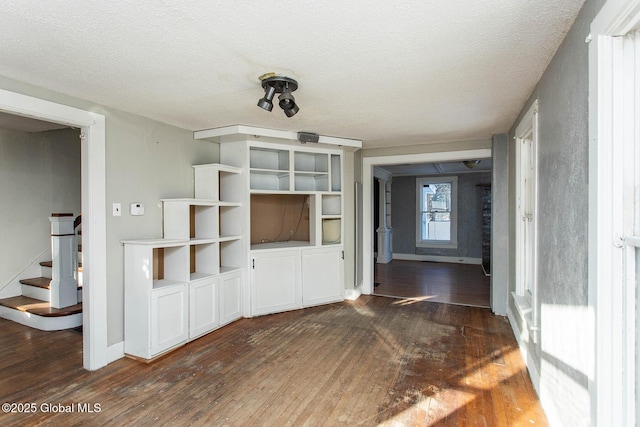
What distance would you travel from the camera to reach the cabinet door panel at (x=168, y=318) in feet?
9.59

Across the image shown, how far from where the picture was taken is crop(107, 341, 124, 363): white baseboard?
289 cm

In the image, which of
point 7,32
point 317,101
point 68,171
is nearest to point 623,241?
point 317,101

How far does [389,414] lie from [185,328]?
2.06 metres

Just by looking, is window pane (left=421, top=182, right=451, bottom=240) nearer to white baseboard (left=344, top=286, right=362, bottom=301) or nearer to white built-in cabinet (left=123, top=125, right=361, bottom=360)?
white baseboard (left=344, top=286, right=362, bottom=301)

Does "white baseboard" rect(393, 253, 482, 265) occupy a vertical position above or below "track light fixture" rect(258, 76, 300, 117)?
below

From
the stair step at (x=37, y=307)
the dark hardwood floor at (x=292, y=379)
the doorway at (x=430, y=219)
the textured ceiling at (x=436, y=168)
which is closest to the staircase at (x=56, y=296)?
the stair step at (x=37, y=307)

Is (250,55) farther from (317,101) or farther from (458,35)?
(458,35)

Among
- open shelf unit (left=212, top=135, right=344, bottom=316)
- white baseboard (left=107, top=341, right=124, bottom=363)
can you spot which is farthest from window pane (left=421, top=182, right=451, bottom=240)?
white baseboard (left=107, top=341, right=124, bottom=363)

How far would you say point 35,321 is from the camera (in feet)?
12.0

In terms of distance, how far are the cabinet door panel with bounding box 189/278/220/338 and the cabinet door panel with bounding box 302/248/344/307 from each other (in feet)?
4.01

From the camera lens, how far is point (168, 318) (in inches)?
120

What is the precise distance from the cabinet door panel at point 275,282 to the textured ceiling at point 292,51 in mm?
1864

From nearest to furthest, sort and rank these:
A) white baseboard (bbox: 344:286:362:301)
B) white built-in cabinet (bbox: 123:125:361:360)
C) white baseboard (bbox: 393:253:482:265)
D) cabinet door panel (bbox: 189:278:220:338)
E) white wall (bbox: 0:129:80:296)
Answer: white built-in cabinet (bbox: 123:125:361:360) < cabinet door panel (bbox: 189:278:220:338) < white wall (bbox: 0:129:80:296) < white baseboard (bbox: 344:286:362:301) < white baseboard (bbox: 393:253:482:265)

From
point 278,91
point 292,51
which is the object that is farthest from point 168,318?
point 292,51
